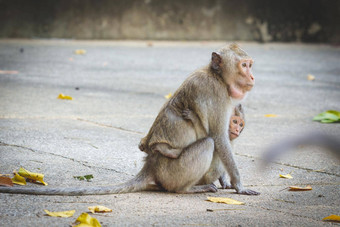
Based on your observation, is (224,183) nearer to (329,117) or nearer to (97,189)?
(97,189)

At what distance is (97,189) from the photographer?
3.46m

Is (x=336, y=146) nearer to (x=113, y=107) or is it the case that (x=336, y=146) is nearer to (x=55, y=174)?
(x=55, y=174)

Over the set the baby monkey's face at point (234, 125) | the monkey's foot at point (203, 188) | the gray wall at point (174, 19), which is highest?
the gray wall at point (174, 19)

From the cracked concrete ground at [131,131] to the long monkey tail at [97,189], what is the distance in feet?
0.15

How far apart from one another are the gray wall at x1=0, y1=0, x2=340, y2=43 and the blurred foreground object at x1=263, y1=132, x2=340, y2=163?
47.4ft

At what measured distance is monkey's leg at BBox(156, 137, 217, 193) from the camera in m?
3.67

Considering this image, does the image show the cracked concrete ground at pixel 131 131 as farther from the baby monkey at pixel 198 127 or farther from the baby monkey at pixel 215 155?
the baby monkey at pixel 198 127

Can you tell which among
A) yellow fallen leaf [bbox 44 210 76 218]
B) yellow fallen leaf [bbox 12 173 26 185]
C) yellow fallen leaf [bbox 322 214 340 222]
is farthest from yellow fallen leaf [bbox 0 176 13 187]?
yellow fallen leaf [bbox 322 214 340 222]

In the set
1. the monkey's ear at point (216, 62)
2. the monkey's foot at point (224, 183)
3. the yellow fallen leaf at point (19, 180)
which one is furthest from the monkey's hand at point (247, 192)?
the yellow fallen leaf at point (19, 180)

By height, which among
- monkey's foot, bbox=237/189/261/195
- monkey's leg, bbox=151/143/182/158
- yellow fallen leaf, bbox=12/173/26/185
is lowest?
monkey's foot, bbox=237/189/261/195

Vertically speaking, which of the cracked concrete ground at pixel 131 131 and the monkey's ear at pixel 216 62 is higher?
the monkey's ear at pixel 216 62

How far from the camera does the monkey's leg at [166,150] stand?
368cm

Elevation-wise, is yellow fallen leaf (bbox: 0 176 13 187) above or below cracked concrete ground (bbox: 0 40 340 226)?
above

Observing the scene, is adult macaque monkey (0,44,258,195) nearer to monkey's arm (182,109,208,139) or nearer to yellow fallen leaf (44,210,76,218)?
monkey's arm (182,109,208,139)
